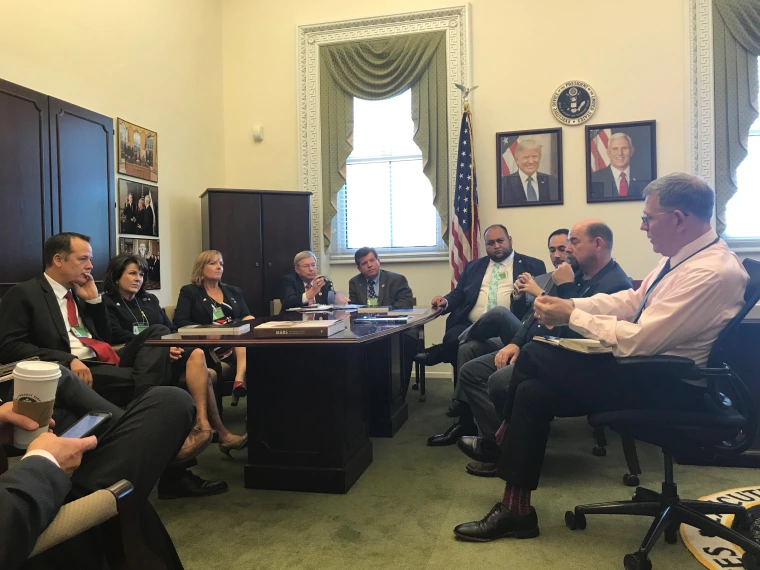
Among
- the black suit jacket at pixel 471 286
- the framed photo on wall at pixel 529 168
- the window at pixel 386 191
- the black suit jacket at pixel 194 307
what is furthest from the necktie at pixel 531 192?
the black suit jacket at pixel 194 307

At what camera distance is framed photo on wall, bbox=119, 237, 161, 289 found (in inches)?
168

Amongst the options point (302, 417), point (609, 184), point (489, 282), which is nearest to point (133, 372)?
point (302, 417)

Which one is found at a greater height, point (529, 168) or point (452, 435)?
point (529, 168)

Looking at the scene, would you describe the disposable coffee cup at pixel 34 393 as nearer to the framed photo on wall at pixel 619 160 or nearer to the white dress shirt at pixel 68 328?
the white dress shirt at pixel 68 328

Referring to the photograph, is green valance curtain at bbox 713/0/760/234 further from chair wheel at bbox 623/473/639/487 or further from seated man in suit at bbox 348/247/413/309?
chair wheel at bbox 623/473/639/487

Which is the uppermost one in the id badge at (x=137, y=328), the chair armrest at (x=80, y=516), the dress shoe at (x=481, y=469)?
the id badge at (x=137, y=328)

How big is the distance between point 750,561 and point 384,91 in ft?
15.5

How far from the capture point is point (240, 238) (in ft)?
16.2

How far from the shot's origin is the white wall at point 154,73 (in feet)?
11.5

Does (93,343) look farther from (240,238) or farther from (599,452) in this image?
(599,452)

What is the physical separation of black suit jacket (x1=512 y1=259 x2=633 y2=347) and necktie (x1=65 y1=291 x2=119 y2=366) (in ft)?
6.65

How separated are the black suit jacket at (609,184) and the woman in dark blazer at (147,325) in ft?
12.3

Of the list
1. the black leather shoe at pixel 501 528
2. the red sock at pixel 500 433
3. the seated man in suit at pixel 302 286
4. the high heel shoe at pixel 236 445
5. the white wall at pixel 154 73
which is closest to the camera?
the black leather shoe at pixel 501 528

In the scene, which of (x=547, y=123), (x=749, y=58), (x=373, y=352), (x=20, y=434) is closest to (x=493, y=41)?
(x=547, y=123)
